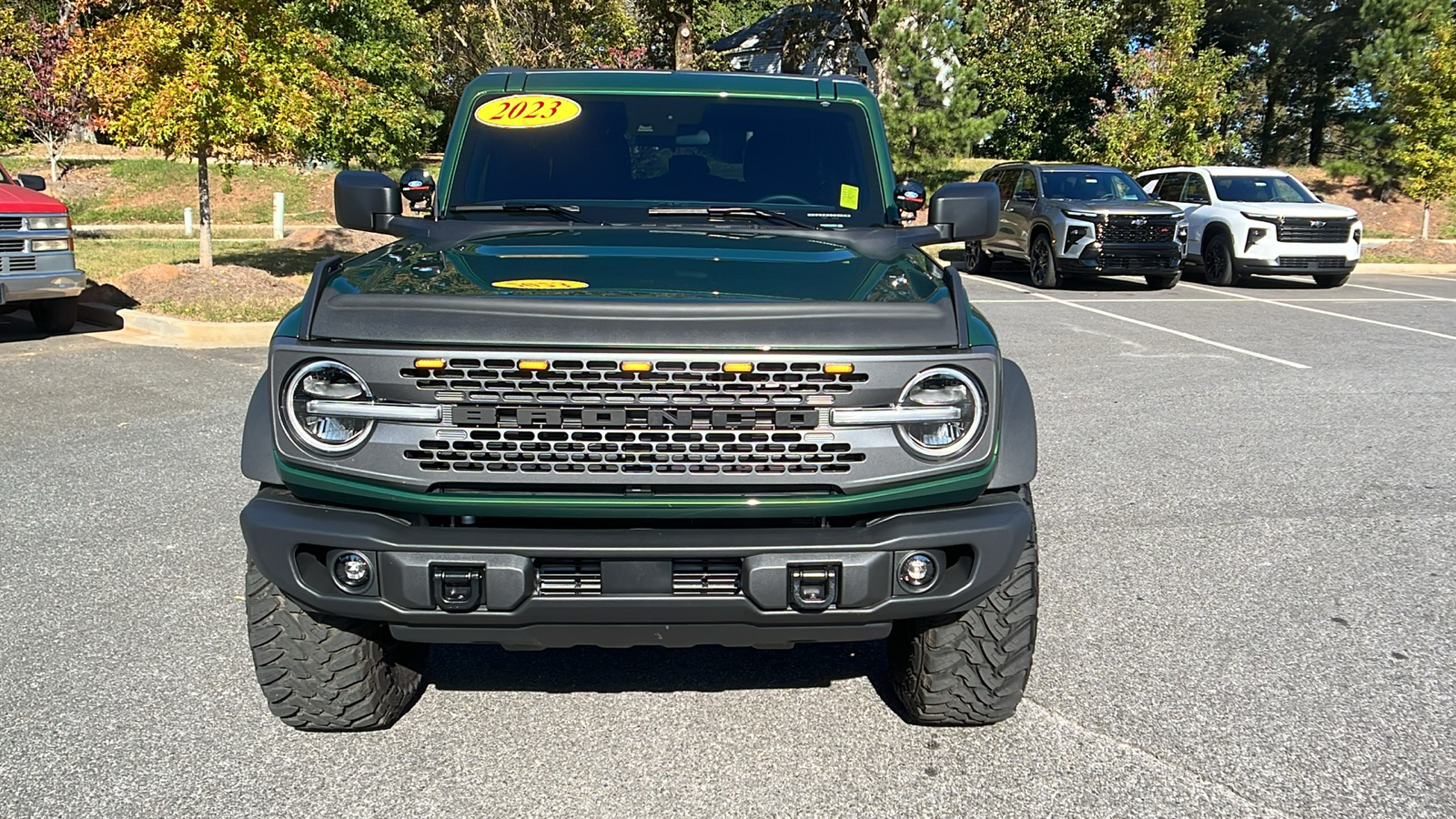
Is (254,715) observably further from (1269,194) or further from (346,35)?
(346,35)

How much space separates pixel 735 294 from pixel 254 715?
1.89m

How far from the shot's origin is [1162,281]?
17125 millimetres

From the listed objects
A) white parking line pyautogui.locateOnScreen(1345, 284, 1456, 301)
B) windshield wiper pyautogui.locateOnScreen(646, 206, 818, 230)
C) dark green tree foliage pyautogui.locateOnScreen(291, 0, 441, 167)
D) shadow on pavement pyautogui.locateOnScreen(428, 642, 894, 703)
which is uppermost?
dark green tree foliage pyautogui.locateOnScreen(291, 0, 441, 167)

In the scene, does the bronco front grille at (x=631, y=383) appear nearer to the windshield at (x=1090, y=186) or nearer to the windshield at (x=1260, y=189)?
the windshield at (x=1090, y=186)

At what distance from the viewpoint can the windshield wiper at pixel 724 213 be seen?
405 cm

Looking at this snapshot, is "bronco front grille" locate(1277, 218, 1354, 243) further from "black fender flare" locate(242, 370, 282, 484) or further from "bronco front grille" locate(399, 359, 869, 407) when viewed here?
"black fender flare" locate(242, 370, 282, 484)

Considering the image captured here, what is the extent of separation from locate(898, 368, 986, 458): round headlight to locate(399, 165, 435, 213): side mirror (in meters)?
2.45

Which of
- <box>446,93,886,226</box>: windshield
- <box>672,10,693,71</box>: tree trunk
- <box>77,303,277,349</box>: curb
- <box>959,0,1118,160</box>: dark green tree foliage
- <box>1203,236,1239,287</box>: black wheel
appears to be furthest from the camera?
<box>959,0,1118,160</box>: dark green tree foliage

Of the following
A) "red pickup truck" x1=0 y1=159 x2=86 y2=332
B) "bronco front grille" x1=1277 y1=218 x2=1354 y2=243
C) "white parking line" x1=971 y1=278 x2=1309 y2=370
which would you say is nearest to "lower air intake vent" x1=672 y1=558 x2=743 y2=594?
"white parking line" x1=971 y1=278 x2=1309 y2=370

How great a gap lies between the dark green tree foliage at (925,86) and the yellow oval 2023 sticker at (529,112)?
67.3ft

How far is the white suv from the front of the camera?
1689 centimetres

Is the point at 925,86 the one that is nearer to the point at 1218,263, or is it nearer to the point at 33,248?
the point at 1218,263

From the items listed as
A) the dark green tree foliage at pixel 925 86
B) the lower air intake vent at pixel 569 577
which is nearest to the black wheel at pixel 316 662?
the lower air intake vent at pixel 569 577

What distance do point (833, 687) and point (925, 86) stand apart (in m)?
22.5
